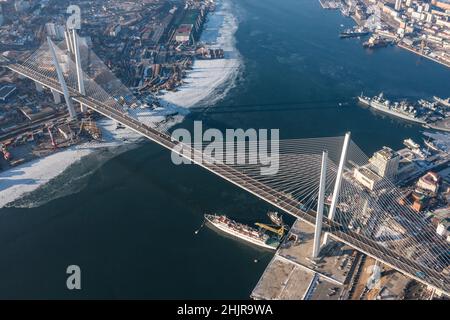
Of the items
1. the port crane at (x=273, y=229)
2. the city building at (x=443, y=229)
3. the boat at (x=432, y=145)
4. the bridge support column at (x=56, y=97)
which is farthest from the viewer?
the bridge support column at (x=56, y=97)

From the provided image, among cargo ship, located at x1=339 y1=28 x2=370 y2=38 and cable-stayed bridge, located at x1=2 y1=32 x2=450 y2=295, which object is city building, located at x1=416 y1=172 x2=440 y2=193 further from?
cargo ship, located at x1=339 y1=28 x2=370 y2=38

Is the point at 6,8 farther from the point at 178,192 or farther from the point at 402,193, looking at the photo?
the point at 402,193

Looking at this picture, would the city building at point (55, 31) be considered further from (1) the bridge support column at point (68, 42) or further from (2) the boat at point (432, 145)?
(2) the boat at point (432, 145)

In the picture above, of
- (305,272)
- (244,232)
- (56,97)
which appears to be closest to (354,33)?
(56,97)

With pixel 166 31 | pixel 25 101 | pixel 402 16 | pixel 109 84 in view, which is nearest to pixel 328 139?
pixel 109 84

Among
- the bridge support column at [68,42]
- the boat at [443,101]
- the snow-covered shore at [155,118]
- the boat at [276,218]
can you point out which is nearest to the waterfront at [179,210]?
the boat at [276,218]
